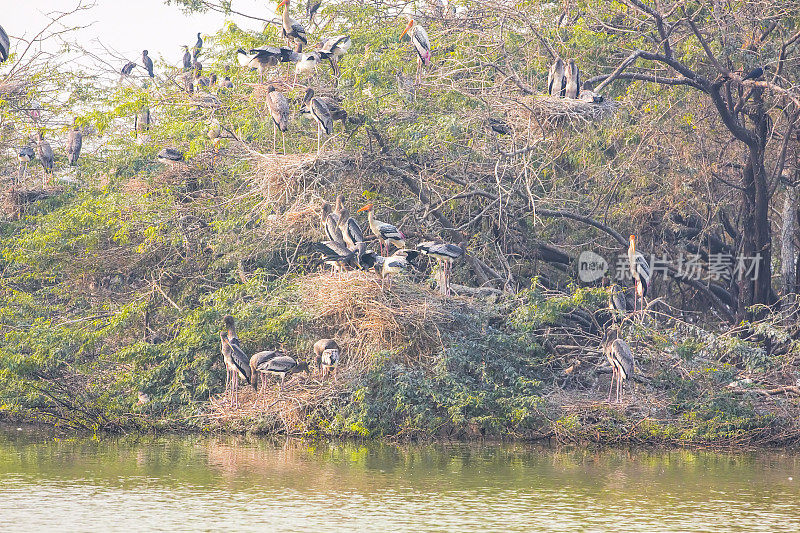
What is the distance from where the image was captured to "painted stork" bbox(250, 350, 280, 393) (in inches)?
432

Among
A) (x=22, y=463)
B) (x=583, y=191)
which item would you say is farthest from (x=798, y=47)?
(x=22, y=463)

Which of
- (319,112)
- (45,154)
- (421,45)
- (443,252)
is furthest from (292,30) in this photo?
(45,154)

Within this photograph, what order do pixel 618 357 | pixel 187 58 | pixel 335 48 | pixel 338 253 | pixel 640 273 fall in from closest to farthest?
1. pixel 618 357
2. pixel 338 253
3. pixel 640 273
4. pixel 335 48
5. pixel 187 58

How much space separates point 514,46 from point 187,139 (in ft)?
15.4

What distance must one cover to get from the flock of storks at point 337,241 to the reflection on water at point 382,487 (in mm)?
938

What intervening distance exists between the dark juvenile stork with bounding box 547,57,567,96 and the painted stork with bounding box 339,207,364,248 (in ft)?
9.43

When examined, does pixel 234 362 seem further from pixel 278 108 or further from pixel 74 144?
pixel 74 144

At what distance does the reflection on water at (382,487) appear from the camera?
6652mm

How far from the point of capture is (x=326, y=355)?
10852mm

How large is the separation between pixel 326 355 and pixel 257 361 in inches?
30.8

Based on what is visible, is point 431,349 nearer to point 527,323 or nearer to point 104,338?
point 527,323

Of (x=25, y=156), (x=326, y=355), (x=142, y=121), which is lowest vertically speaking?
(x=326, y=355)

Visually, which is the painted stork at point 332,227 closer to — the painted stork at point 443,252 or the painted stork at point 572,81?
the painted stork at point 443,252

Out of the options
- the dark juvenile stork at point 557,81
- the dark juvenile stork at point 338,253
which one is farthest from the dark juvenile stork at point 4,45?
the dark juvenile stork at point 557,81
